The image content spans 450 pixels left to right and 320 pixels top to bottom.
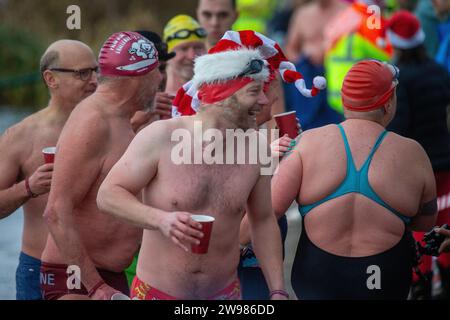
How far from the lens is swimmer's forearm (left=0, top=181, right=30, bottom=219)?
5.48 metres

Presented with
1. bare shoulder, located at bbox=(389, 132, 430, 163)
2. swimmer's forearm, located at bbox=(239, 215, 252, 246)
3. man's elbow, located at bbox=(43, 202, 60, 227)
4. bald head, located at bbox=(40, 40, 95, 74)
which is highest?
bald head, located at bbox=(40, 40, 95, 74)

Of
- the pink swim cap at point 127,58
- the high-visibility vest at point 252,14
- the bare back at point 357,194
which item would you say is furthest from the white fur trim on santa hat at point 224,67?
the high-visibility vest at point 252,14

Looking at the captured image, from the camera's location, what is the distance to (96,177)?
5156 millimetres

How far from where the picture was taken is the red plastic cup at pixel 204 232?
167 inches

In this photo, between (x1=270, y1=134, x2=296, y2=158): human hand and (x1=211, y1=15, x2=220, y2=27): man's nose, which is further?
(x1=211, y1=15, x2=220, y2=27): man's nose

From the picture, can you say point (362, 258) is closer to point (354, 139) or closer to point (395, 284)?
point (395, 284)

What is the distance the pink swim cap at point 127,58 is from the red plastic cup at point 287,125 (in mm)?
737

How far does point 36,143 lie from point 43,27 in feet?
42.2

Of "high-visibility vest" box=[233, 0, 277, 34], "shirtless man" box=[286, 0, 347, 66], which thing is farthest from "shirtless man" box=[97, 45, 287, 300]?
"high-visibility vest" box=[233, 0, 277, 34]

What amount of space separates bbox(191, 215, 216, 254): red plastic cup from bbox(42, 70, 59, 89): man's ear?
1995 mm

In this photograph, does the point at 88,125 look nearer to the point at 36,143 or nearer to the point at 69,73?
the point at 36,143

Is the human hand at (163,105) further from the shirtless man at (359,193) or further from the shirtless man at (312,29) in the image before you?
the shirtless man at (312,29)

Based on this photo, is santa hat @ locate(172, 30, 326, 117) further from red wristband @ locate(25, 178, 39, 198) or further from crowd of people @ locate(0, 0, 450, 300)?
red wristband @ locate(25, 178, 39, 198)

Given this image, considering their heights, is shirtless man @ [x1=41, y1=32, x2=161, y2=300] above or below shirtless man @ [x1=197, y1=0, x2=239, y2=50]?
below
